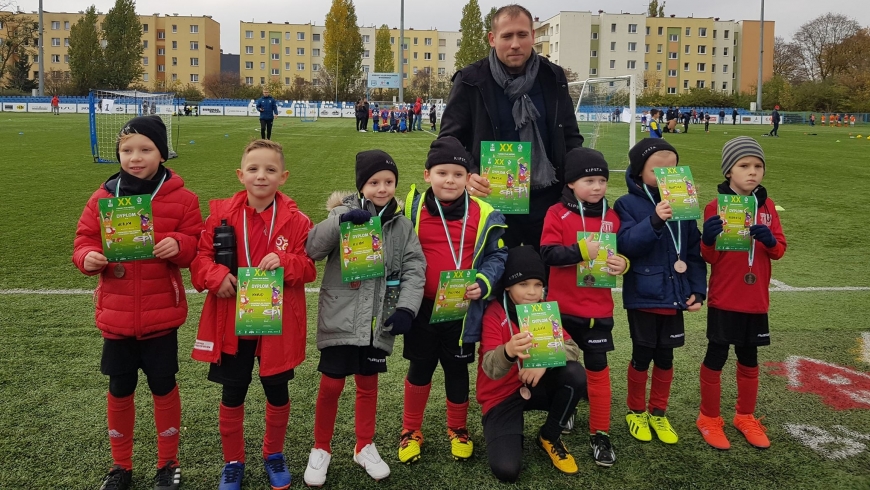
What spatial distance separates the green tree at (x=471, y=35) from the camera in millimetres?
81750

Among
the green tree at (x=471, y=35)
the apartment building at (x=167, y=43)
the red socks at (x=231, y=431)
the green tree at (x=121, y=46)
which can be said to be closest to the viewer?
the red socks at (x=231, y=431)

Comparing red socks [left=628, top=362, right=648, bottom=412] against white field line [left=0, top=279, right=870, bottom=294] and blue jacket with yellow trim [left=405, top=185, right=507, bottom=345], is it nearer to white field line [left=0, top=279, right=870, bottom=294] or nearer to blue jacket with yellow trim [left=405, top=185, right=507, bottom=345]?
blue jacket with yellow trim [left=405, top=185, right=507, bottom=345]

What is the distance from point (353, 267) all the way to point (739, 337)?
85.1 inches

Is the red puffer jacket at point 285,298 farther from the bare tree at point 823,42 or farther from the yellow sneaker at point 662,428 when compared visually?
the bare tree at point 823,42

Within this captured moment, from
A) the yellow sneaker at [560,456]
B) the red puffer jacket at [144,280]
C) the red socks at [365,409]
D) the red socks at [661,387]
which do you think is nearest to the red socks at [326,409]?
the red socks at [365,409]

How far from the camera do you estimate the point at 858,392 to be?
4254 mm

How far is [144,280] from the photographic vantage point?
3.04 meters

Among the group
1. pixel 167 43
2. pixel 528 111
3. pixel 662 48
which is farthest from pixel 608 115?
pixel 167 43

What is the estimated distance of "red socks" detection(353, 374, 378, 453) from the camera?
3283 millimetres

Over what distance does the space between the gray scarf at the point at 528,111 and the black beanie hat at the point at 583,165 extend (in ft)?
0.51

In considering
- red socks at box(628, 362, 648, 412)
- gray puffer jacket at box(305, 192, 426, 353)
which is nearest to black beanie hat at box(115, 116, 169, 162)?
gray puffer jacket at box(305, 192, 426, 353)

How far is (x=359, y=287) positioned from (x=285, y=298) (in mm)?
352

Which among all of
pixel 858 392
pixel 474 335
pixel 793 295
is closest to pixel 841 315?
pixel 793 295

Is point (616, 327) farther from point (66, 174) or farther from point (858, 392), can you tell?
point (66, 174)
